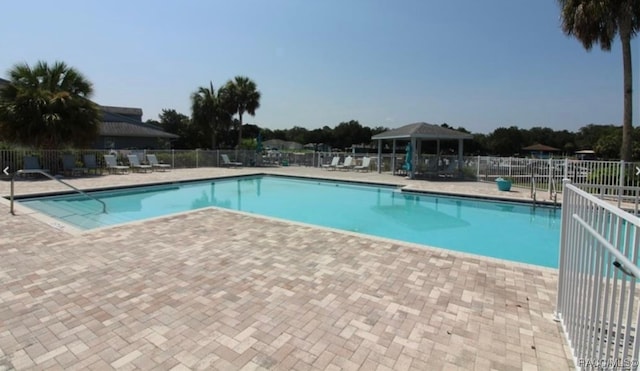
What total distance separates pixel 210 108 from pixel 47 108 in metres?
13.2

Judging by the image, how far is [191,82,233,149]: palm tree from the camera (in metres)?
25.9

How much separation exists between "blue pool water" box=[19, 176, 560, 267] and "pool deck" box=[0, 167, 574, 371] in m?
2.44

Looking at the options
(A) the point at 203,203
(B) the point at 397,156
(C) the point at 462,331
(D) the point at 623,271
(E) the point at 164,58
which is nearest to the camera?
(D) the point at 623,271

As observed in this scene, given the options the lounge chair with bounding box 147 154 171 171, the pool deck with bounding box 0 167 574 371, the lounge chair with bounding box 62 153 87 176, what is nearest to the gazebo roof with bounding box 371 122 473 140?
the pool deck with bounding box 0 167 574 371

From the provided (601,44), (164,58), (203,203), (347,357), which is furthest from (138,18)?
(601,44)

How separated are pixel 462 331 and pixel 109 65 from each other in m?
18.6

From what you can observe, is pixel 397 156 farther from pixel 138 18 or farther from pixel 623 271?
pixel 623 271

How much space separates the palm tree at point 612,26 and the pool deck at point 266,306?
35.5ft

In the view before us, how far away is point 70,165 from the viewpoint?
47.0ft

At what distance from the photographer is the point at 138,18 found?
10891mm

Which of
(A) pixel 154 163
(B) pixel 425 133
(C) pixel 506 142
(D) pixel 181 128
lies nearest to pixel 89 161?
(A) pixel 154 163

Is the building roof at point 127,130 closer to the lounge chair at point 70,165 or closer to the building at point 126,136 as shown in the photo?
the building at point 126,136

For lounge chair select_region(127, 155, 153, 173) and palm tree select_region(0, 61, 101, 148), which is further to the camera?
lounge chair select_region(127, 155, 153, 173)

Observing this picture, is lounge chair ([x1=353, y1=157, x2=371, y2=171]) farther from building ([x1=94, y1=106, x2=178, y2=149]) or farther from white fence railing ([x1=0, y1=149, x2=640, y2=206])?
building ([x1=94, y1=106, x2=178, y2=149])
